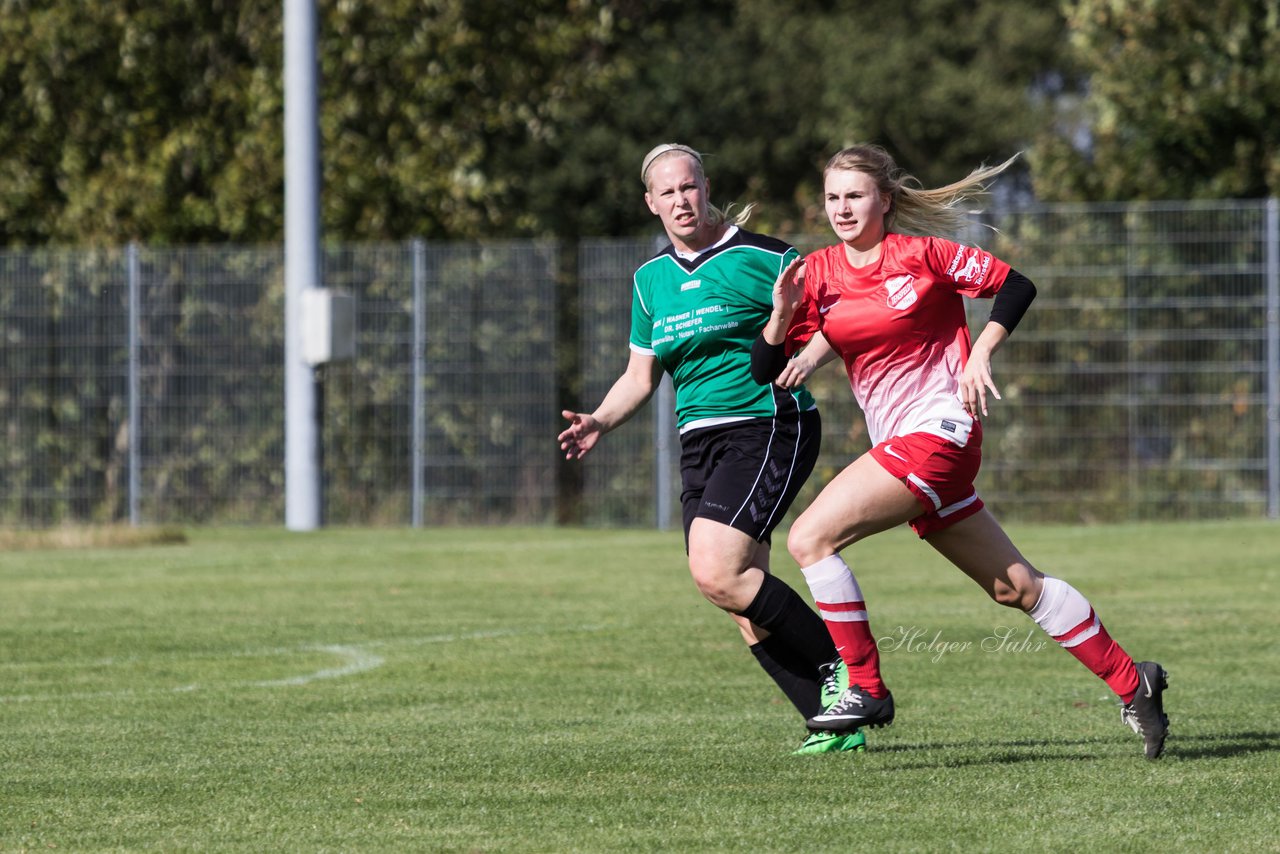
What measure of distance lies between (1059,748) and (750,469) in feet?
4.61

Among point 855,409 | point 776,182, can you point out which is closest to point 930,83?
point 776,182

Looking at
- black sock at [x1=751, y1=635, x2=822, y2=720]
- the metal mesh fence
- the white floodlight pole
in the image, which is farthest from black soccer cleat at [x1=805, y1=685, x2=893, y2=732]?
the white floodlight pole

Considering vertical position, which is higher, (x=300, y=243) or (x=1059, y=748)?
(x=300, y=243)

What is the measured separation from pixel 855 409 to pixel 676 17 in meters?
20.1

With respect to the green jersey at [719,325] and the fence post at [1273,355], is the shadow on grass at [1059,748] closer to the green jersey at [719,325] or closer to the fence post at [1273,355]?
the green jersey at [719,325]

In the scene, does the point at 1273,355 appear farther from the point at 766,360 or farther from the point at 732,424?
the point at 766,360

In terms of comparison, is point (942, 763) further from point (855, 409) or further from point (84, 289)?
point (84, 289)

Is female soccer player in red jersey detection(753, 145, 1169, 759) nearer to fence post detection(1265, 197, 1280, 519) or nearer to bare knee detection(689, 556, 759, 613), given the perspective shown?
bare knee detection(689, 556, 759, 613)

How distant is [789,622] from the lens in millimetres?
6465

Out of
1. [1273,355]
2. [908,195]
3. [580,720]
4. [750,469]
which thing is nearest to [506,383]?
[1273,355]

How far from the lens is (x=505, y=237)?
2367 cm

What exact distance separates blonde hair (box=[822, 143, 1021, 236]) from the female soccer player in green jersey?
0.48 m

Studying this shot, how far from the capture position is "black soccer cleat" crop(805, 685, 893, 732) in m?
6.10

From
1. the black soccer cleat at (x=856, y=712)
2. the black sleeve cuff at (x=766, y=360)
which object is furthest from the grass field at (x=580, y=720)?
the black sleeve cuff at (x=766, y=360)
